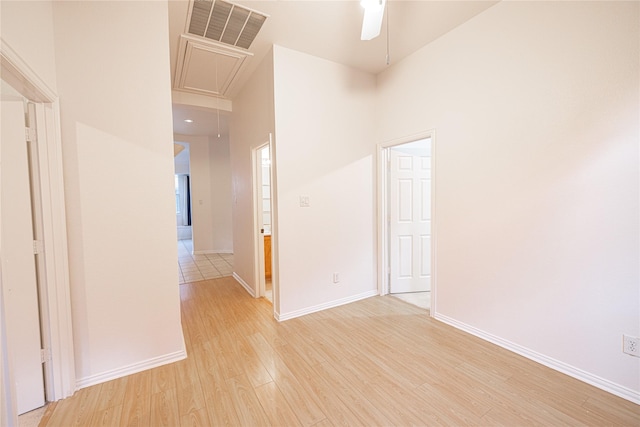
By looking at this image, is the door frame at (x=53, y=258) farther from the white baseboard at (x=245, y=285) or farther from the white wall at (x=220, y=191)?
the white wall at (x=220, y=191)

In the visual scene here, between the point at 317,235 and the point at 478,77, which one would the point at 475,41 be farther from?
the point at 317,235

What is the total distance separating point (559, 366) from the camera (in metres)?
1.95

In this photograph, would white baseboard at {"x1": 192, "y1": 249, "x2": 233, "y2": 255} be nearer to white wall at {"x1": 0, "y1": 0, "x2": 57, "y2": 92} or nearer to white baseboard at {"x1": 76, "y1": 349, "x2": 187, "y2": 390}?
white baseboard at {"x1": 76, "y1": 349, "x2": 187, "y2": 390}

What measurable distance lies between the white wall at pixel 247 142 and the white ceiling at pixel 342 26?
1.00 feet

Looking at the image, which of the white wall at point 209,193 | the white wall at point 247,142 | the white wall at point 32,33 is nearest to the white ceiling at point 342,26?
the white wall at point 247,142

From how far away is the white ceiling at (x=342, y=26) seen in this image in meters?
2.17

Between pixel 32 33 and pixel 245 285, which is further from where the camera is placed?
pixel 245 285

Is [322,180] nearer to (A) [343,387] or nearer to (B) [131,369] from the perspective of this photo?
(A) [343,387]

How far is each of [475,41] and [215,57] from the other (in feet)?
8.42

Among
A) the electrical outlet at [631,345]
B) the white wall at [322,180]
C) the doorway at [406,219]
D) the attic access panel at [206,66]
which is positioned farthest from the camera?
the doorway at [406,219]

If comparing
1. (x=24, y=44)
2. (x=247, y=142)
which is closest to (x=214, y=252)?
(x=247, y=142)

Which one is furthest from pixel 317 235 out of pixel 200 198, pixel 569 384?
pixel 200 198

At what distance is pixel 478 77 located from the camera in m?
2.35

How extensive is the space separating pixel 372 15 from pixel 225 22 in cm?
138
